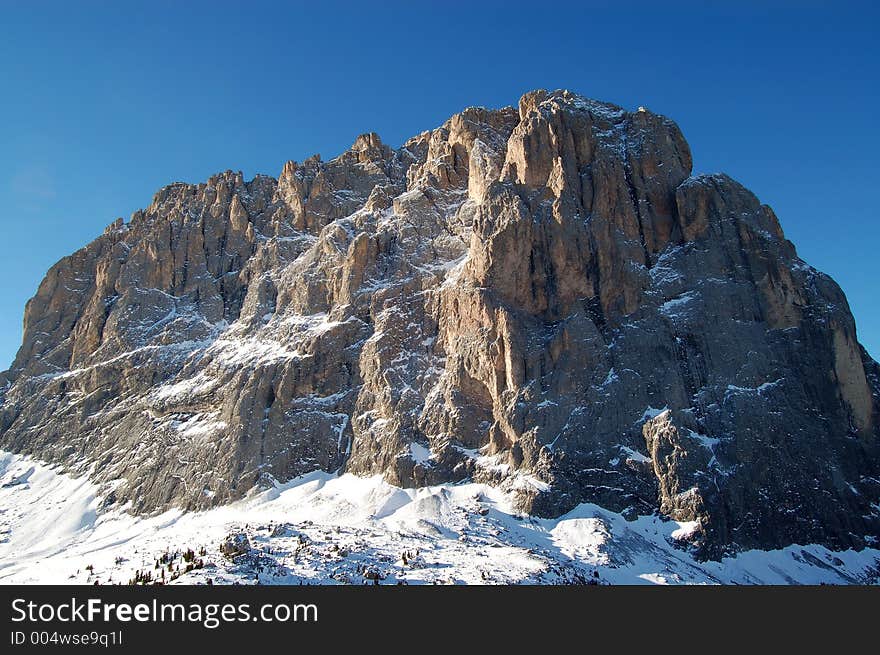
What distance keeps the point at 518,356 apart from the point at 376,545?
34.8m

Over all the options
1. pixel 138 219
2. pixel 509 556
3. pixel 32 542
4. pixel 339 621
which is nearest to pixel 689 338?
pixel 509 556

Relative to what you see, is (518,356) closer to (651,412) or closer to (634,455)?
(651,412)

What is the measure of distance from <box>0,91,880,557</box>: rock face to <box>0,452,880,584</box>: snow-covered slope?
311 centimetres

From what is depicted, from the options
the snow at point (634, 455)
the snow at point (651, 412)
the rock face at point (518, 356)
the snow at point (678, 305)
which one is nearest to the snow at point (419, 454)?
the rock face at point (518, 356)

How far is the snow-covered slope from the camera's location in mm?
63438

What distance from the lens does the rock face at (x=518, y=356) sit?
89.1m

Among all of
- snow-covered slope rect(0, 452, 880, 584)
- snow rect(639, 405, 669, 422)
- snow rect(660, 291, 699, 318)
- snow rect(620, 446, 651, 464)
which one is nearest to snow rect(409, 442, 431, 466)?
snow-covered slope rect(0, 452, 880, 584)

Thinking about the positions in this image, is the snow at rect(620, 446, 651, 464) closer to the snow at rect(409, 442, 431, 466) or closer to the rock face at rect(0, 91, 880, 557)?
the rock face at rect(0, 91, 880, 557)

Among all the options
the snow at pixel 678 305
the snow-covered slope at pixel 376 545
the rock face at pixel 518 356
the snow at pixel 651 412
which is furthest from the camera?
the snow at pixel 678 305

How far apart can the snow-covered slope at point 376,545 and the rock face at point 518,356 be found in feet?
10.2

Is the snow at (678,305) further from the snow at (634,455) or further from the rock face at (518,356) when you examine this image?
the snow at (634,455)

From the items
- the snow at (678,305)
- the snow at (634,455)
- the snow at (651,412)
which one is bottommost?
the snow at (634,455)

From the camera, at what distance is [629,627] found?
1512 inches

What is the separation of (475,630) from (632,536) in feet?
156
